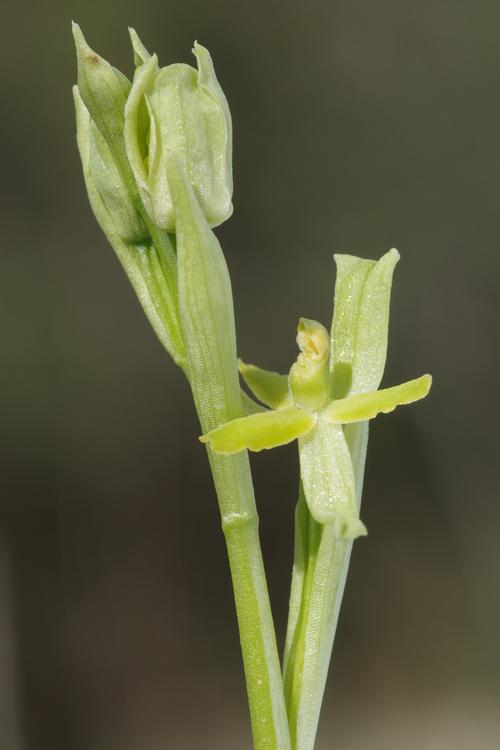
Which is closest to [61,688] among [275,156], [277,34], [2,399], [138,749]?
[138,749]

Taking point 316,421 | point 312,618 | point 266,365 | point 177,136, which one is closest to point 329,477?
point 316,421

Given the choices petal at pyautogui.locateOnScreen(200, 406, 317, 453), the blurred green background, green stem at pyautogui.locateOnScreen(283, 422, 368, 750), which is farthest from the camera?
the blurred green background

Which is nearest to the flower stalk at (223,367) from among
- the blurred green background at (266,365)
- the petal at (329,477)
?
the petal at (329,477)

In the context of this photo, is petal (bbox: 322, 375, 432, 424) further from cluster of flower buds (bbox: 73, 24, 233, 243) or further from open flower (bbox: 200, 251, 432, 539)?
cluster of flower buds (bbox: 73, 24, 233, 243)

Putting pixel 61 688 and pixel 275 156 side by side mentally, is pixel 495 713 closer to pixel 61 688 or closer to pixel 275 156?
pixel 61 688

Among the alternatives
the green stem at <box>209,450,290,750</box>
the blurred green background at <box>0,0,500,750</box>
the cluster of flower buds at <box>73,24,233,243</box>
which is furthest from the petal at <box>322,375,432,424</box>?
the blurred green background at <box>0,0,500,750</box>
